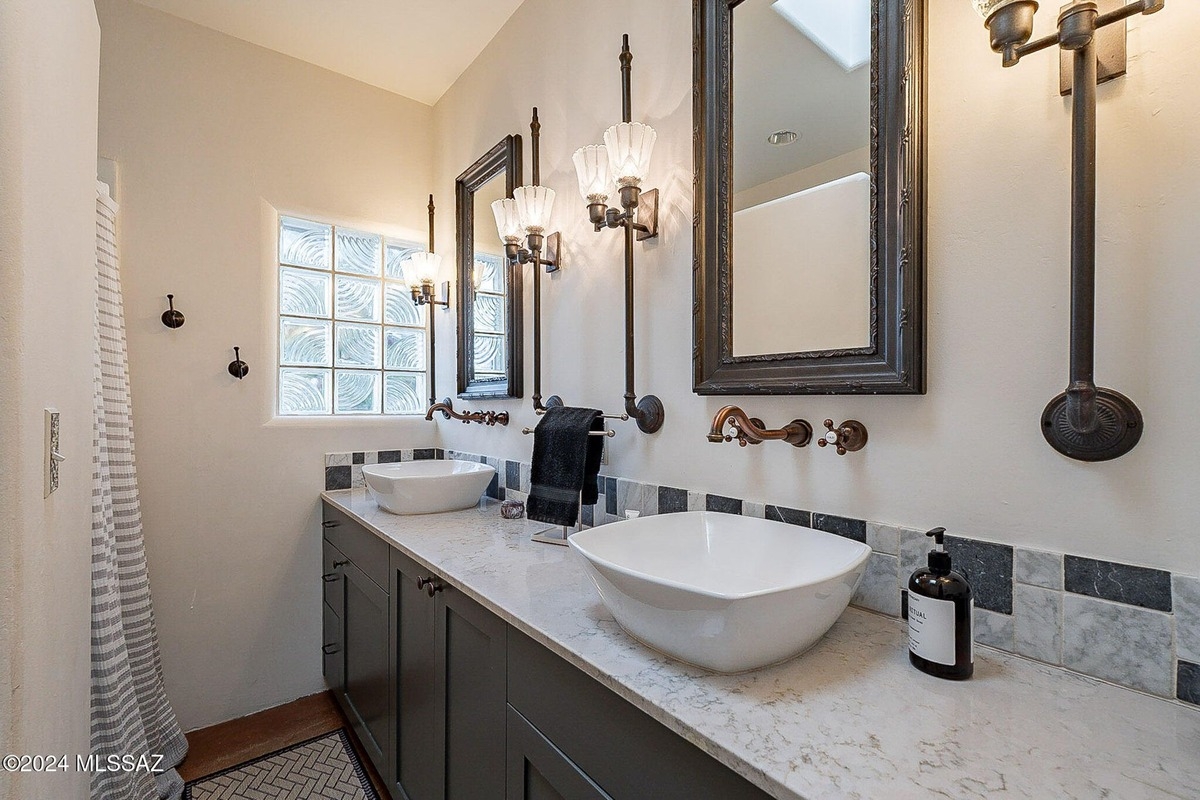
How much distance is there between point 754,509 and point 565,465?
562 mm

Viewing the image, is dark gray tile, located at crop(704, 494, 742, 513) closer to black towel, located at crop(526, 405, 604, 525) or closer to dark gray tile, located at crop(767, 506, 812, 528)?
dark gray tile, located at crop(767, 506, 812, 528)

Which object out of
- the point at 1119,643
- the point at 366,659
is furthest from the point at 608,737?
the point at 366,659

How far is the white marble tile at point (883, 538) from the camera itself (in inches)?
37.6

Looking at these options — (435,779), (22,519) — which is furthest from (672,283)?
(435,779)

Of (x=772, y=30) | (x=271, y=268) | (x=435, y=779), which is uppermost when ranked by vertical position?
(x=772, y=30)

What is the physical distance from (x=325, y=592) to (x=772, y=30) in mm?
2512

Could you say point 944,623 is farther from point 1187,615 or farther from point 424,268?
point 424,268

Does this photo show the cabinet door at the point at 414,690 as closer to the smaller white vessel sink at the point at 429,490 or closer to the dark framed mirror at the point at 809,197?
the smaller white vessel sink at the point at 429,490

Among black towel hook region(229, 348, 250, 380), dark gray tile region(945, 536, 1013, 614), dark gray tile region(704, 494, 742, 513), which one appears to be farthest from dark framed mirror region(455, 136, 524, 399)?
dark gray tile region(945, 536, 1013, 614)

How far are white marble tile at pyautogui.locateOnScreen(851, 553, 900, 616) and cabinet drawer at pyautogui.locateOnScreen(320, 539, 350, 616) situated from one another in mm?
1738

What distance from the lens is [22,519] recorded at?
678 mm

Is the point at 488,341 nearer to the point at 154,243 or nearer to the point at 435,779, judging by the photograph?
the point at 154,243

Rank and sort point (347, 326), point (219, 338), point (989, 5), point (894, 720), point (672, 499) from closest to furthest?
point (894, 720) < point (989, 5) < point (672, 499) < point (219, 338) < point (347, 326)

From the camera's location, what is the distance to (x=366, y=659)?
180 centimetres
